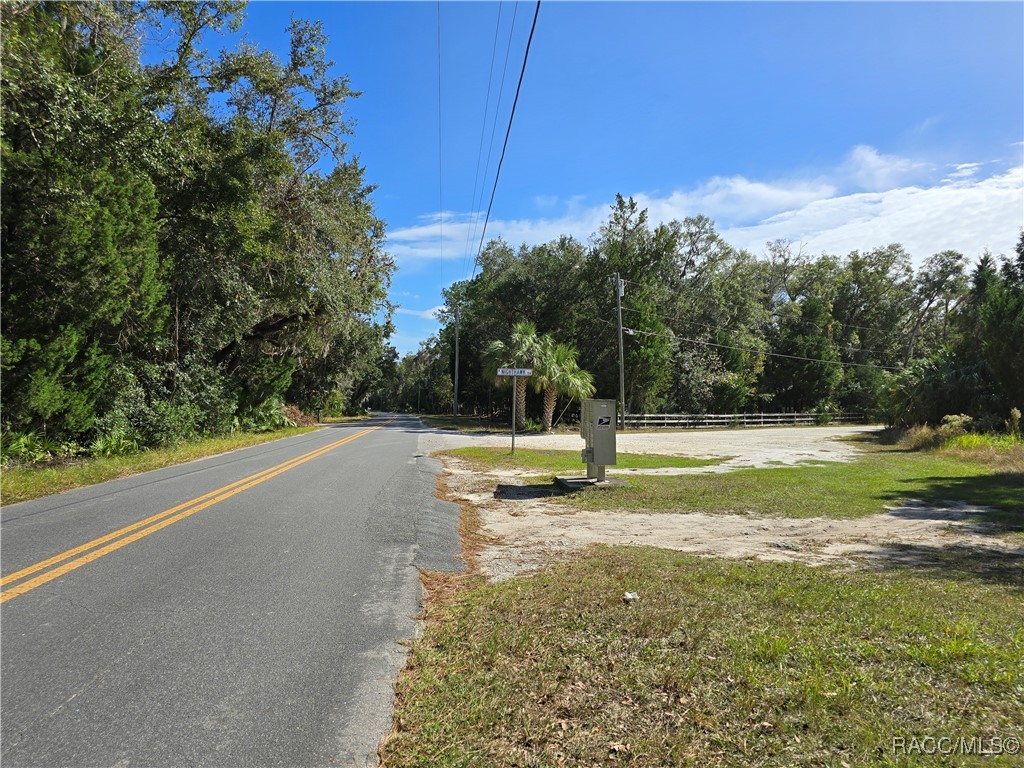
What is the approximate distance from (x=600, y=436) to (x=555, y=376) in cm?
1841

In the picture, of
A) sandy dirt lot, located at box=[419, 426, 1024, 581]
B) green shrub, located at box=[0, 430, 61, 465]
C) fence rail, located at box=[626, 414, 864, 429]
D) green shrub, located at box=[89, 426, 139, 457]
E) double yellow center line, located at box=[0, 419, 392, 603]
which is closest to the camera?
double yellow center line, located at box=[0, 419, 392, 603]

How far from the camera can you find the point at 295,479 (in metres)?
10.9

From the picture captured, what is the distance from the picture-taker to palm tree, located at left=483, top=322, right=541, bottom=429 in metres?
28.7

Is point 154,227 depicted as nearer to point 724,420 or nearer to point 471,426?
point 471,426

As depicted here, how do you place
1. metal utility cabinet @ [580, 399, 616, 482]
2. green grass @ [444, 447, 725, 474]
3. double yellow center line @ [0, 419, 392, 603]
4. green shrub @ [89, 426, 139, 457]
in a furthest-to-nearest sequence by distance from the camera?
1. green grass @ [444, 447, 725, 474]
2. green shrub @ [89, 426, 139, 457]
3. metal utility cabinet @ [580, 399, 616, 482]
4. double yellow center line @ [0, 419, 392, 603]

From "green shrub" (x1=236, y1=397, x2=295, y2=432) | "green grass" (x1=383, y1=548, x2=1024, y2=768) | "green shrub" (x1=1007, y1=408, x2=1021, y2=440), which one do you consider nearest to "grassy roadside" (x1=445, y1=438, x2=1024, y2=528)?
"green shrub" (x1=1007, y1=408, x2=1021, y2=440)

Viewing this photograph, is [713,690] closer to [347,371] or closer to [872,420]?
[347,371]

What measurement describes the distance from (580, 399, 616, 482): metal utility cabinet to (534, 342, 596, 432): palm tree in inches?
708

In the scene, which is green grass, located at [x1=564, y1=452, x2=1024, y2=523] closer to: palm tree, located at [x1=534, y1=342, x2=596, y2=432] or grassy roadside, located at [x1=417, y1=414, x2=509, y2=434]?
palm tree, located at [x1=534, y1=342, x2=596, y2=432]

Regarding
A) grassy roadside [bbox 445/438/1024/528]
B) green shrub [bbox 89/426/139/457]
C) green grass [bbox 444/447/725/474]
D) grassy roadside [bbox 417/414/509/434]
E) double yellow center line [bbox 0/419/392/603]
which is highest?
green shrub [bbox 89/426/139/457]

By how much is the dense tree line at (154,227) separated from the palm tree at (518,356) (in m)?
7.27

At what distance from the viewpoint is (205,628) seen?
3777 millimetres

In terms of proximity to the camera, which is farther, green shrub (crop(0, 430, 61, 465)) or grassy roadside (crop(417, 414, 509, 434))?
grassy roadside (crop(417, 414, 509, 434))

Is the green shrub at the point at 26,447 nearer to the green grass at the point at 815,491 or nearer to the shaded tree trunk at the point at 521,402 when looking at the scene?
the green grass at the point at 815,491
